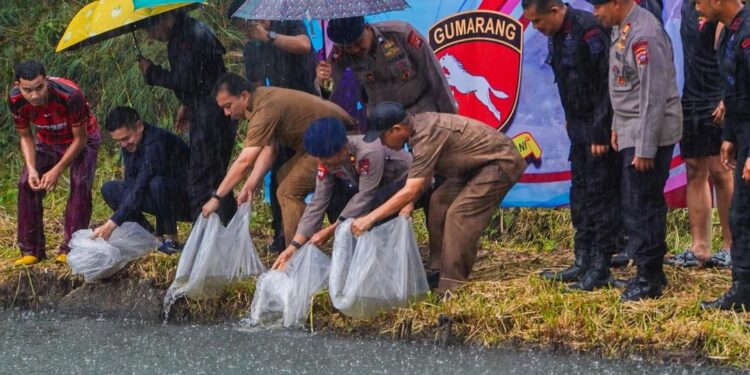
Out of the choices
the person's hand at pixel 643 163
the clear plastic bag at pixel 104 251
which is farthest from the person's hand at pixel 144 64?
the person's hand at pixel 643 163

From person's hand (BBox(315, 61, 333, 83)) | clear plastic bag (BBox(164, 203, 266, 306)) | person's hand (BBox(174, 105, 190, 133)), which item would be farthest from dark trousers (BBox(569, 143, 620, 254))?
person's hand (BBox(174, 105, 190, 133))

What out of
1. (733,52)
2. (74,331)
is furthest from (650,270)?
(74,331)

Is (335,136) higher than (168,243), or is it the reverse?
(335,136)

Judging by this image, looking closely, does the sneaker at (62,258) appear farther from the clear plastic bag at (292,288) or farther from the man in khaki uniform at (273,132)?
the clear plastic bag at (292,288)

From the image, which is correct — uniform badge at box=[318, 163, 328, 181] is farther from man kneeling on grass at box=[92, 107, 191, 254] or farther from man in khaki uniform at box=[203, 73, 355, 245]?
man kneeling on grass at box=[92, 107, 191, 254]

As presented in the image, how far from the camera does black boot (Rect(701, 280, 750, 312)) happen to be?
6.25 meters

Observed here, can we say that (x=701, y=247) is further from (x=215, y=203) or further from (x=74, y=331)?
(x=74, y=331)

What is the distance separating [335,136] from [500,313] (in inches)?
53.0

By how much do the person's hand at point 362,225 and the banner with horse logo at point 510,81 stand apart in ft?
6.41

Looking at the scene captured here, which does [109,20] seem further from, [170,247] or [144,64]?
[170,247]

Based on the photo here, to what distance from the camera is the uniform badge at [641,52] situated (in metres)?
6.30

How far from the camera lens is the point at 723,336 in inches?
233

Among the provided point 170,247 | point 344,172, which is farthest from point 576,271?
point 170,247

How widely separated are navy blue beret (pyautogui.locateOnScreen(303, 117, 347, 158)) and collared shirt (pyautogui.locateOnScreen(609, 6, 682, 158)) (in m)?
1.52
